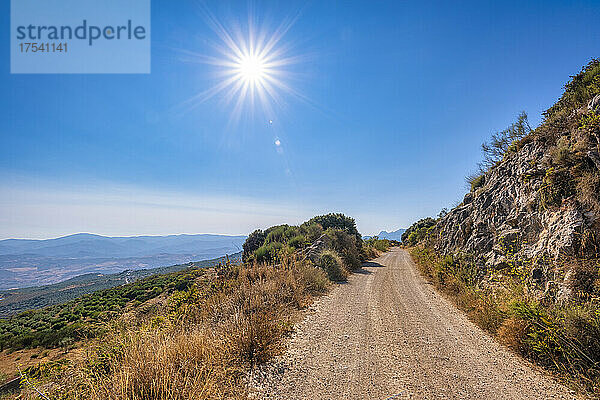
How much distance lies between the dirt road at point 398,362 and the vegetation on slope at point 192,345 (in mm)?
585

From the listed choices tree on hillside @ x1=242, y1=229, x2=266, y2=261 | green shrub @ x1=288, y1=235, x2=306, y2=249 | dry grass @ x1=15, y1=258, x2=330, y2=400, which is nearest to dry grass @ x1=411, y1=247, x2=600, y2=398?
dry grass @ x1=15, y1=258, x2=330, y2=400

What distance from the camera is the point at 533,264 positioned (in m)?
5.13

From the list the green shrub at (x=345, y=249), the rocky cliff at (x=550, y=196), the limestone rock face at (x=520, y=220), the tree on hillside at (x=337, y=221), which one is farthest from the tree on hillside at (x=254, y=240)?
the rocky cliff at (x=550, y=196)

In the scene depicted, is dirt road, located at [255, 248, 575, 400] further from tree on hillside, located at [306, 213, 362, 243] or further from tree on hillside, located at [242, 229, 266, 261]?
tree on hillside, located at [242, 229, 266, 261]

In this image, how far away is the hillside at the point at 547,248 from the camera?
3.71 m

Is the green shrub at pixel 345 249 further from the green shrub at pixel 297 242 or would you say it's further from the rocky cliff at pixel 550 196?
the rocky cliff at pixel 550 196

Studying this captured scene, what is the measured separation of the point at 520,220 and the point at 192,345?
8168 mm

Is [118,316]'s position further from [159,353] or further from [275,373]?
[275,373]

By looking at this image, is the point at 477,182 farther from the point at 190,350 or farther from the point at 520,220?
the point at 190,350

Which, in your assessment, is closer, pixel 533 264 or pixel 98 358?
pixel 98 358

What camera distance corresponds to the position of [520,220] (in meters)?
6.43

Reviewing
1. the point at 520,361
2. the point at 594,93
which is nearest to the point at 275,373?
the point at 520,361

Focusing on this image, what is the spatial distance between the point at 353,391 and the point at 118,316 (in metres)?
4.57

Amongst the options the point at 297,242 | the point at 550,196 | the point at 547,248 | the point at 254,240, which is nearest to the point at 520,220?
the point at 550,196
